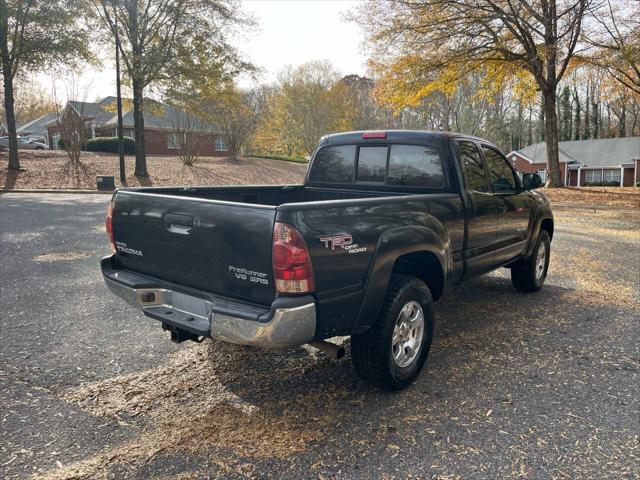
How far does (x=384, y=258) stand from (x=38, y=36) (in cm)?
2396

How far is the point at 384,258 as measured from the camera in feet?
10.4

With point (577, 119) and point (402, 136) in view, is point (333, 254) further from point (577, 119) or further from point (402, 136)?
point (577, 119)

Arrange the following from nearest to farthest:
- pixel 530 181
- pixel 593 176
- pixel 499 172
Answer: pixel 499 172, pixel 530 181, pixel 593 176

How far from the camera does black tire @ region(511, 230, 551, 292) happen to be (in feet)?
18.9

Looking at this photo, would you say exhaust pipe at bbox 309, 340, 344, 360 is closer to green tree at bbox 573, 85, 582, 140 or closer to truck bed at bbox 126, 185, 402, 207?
truck bed at bbox 126, 185, 402, 207

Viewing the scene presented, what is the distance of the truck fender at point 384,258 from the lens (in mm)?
3055

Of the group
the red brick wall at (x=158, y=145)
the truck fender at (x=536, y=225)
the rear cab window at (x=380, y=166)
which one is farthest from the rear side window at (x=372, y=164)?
the red brick wall at (x=158, y=145)

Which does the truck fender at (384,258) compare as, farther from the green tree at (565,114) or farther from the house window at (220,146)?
the green tree at (565,114)

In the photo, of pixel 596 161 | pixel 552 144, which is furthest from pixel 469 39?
pixel 596 161

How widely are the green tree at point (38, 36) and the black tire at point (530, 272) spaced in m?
22.3

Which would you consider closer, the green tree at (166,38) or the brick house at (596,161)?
the green tree at (166,38)

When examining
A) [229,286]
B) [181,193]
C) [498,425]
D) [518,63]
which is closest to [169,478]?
[229,286]

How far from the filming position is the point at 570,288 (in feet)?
20.2

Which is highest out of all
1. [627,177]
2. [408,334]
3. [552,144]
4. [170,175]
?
[552,144]
